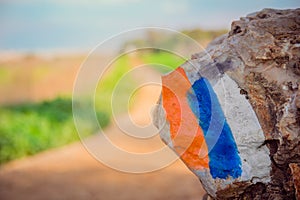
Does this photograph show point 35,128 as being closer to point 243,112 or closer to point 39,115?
point 39,115

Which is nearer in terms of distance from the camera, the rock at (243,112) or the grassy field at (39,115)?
the rock at (243,112)

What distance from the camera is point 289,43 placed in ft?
8.80

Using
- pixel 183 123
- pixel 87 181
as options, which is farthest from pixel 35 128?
pixel 183 123

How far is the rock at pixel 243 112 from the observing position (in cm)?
260

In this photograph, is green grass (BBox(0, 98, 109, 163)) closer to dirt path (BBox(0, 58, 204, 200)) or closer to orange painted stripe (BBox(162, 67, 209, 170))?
dirt path (BBox(0, 58, 204, 200))

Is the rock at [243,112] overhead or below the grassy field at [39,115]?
overhead

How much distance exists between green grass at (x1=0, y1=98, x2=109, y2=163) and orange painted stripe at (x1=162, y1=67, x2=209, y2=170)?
442 cm

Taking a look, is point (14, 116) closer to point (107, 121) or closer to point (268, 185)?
point (107, 121)

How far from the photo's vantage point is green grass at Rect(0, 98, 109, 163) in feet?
22.6

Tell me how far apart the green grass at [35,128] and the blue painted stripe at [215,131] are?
4.59m

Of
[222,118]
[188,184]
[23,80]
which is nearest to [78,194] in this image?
[188,184]

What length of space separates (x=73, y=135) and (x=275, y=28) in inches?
239


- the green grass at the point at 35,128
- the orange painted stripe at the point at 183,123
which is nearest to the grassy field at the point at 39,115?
the green grass at the point at 35,128

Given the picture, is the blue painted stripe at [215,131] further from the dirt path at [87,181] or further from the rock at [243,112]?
the dirt path at [87,181]
